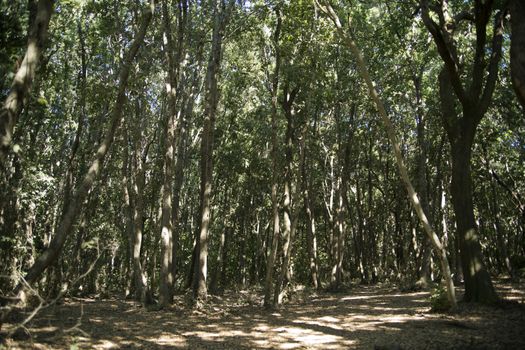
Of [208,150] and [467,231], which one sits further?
[208,150]

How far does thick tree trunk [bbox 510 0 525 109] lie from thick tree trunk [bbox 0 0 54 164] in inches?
269

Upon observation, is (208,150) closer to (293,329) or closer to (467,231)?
(293,329)

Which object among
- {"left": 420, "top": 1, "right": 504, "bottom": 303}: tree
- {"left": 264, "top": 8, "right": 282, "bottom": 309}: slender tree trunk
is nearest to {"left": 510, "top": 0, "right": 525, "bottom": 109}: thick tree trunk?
{"left": 420, "top": 1, "right": 504, "bottom": 303}: tree

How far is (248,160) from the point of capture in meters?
26.5

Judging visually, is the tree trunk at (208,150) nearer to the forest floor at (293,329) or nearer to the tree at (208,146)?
the tree at (208,146)

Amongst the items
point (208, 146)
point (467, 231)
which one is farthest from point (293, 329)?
point (208, 146)

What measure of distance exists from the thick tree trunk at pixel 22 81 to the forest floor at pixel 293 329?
2884mm

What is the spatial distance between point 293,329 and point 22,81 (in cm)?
795

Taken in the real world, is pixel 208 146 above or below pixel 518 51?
above

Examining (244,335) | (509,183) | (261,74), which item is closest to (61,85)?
(261,74)

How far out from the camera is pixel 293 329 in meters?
10.4

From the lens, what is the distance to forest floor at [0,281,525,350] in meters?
8.32

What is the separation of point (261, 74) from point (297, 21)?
4945 millimetres

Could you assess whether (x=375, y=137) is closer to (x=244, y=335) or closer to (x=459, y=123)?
(x=459, y=123)
